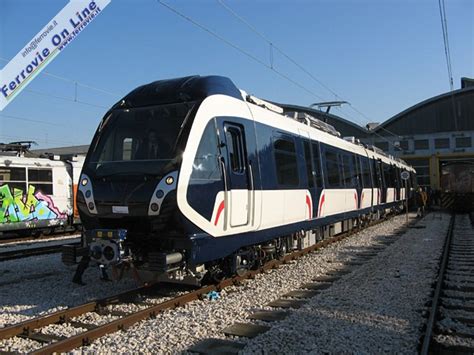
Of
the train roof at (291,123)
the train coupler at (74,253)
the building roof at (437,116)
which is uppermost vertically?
the building roof at (437,116)

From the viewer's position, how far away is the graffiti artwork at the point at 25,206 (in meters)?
16.3

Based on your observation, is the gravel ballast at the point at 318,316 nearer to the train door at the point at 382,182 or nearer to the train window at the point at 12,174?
the train door at the point at 382,182

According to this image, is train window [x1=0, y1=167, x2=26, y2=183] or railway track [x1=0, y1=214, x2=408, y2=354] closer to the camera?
railway track [x1=0, y1=214, x2=408, y2=354]

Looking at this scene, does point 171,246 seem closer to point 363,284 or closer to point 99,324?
A: point 99,324

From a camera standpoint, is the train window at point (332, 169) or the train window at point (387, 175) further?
the train window at point (387, 175)

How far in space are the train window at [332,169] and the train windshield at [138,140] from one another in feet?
21.1

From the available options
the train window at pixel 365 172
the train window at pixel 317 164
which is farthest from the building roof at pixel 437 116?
the train window at pixel 317 164

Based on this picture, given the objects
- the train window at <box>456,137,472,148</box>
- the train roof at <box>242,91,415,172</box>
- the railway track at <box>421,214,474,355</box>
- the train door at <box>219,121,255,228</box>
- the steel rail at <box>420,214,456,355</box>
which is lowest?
the railway track at <box>421,214,474,355</box>

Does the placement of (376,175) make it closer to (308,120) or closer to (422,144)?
(308,120)

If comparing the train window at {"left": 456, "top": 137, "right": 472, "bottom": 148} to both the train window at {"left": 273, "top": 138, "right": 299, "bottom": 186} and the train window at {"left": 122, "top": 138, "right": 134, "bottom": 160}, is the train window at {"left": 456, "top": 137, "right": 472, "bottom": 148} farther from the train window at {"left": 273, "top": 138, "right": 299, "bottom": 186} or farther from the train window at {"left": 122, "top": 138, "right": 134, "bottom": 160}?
the train window at {"left": 122, "top": 138, "right": 134, "bottom": 160}

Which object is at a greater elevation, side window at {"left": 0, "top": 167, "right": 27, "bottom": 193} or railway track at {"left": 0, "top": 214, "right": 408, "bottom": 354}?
side window at {"left": 0, "top": 167, "right": 27, "bottom": 193}

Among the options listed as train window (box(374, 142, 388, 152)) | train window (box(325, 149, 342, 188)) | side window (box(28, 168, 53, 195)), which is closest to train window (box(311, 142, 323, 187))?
train window (box(325, 149, 342, 188))

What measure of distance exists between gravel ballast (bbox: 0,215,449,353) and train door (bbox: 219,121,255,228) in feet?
4.34

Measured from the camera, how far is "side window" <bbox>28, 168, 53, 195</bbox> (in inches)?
690
